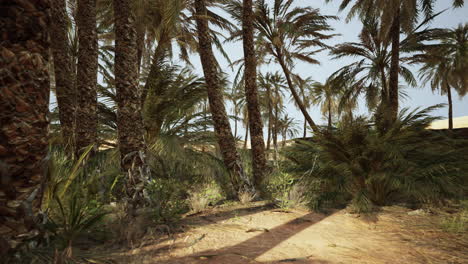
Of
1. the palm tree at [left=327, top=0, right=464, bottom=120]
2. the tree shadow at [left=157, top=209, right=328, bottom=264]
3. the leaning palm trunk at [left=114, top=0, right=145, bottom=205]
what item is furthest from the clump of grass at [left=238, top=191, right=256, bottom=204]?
the palm tree at [left=327, top=0, right=464, bottom=120]

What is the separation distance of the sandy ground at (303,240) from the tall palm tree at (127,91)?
4.93 feet

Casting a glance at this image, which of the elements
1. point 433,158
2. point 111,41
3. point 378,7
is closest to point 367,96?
point 378,7

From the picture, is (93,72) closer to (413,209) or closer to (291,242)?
(291,242)

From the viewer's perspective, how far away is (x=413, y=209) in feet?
16.9

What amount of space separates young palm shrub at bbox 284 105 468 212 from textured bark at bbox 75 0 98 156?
4.75 meters

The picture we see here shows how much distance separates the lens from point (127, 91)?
4.43 meters

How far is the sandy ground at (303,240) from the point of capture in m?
2.79

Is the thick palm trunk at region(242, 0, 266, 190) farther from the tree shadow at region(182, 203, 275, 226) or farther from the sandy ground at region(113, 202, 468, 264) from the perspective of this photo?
the sandy ground at region(113, 202, 468, 264)

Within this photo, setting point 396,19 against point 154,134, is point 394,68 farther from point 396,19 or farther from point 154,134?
point 154,134

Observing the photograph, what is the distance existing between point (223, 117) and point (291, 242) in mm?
3713

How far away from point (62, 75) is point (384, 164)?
7075 millimetres

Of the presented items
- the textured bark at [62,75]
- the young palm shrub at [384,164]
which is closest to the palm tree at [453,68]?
the young palm shrub at [384,164]

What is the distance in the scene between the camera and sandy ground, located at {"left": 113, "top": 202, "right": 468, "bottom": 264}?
9.14 feet

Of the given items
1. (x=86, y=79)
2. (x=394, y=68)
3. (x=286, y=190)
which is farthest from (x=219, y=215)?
(x=394, y=68)
